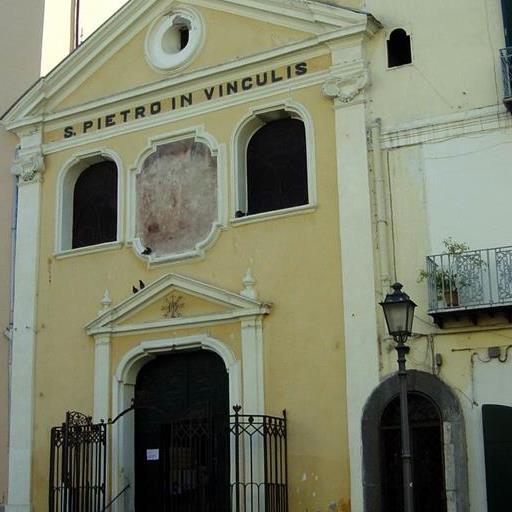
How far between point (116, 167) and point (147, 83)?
1.69 meters

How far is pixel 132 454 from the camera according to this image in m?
18.9

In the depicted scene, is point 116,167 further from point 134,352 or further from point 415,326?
point 415,326

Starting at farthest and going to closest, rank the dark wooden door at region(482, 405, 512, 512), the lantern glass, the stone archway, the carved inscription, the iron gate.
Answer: the carved inscription
the iron gate
the stone archway
the dark wooden door at region(482, 405, 512, 512)
the lantern glass

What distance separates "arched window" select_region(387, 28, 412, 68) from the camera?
17969 millimetres

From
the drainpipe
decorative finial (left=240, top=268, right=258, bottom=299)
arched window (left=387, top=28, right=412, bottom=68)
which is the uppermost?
arched window (left=387, top=28, right=412, bottom=68)

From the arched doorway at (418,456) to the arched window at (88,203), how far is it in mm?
6770

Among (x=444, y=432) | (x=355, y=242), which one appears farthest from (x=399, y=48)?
A: (x=444, y=432)

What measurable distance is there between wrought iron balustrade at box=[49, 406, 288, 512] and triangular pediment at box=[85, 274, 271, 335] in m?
1.66

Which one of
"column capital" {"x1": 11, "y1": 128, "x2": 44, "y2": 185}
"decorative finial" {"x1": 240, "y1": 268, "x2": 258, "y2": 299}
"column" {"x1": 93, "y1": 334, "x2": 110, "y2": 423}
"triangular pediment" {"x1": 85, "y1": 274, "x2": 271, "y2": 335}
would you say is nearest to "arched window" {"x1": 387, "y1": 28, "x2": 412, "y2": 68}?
"decorative finial" {"x1": 240, "y1": 268, "x2": 258, "y2": 299}

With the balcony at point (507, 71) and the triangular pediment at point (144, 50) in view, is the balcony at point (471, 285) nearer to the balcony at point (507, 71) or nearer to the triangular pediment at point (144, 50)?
the balcony at point (507, 71)

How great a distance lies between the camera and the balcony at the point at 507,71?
54.1 feet

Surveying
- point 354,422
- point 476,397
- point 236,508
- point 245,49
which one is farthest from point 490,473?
point 245,49

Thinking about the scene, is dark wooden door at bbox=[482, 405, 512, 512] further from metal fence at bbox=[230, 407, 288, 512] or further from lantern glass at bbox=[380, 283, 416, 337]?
metal fence at bbox=[230, 407, 288, 512]

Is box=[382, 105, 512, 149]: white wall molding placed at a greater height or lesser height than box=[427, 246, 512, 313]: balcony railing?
greater
